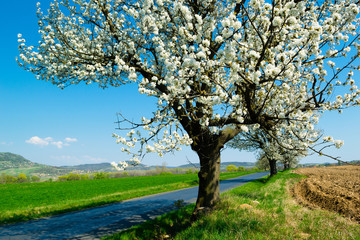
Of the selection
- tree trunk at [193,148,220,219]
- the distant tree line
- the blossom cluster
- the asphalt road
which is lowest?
the distant tree line

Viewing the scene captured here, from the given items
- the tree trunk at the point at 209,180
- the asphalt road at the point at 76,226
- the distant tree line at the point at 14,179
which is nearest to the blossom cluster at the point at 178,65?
the tree trunk at the point at 209,180

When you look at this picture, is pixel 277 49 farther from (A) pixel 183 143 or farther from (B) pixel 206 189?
(B) pixel 206 189

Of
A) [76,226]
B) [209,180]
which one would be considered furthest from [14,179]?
[209,180]

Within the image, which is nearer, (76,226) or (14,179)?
(76,226)

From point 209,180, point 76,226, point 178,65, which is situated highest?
point 178,65

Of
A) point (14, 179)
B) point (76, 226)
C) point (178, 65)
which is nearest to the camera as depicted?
point (178, 65)

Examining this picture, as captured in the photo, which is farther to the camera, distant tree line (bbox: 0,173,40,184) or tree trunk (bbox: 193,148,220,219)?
distant tree line (bbox: 0,173,40,184)

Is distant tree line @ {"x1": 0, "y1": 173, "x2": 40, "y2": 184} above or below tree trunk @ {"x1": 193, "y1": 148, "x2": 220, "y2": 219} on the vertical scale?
below

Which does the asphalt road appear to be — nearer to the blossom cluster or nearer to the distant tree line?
the blossom cluster

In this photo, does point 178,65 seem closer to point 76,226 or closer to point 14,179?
point 76,226

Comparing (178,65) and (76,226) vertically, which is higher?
(178,65)

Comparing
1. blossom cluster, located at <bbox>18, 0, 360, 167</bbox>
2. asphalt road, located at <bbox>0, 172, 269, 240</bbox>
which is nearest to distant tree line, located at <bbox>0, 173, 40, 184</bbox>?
asphalt road, located at <bbox>0, 172, 269, 240</bbox>

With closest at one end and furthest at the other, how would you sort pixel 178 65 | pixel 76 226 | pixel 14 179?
pixel 178 65 < pixel 76 226 < pixel 14 179

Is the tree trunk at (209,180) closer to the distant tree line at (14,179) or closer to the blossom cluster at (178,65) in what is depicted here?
the blossom cluster at (178,65)
